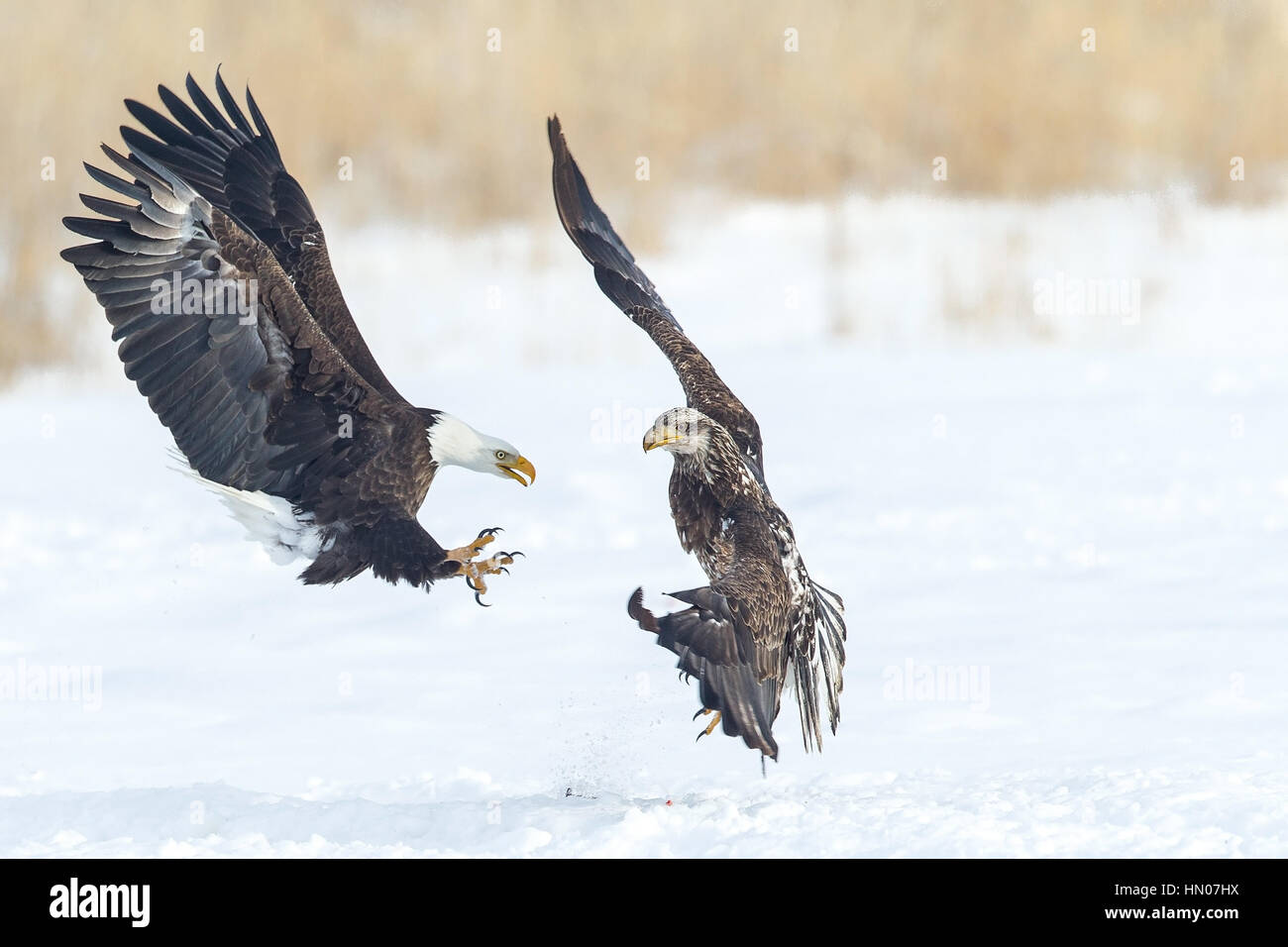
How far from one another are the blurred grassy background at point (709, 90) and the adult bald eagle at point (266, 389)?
8350 millimetres

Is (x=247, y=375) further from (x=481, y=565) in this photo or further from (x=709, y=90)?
(x=709, y=90)

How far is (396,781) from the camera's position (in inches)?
254

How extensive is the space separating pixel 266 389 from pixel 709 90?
1058cm

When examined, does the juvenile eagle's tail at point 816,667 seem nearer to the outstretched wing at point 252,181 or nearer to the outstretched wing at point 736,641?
the outstretched wing at point 736,641

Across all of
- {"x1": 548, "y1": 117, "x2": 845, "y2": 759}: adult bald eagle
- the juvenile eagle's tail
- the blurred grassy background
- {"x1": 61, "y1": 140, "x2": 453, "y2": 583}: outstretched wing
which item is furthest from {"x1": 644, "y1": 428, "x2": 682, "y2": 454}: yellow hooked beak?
the blurred grassy background

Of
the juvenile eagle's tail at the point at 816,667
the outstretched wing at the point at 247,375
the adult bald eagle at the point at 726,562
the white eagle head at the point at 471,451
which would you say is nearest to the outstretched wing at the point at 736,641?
the adult bald eagle at the point at 726,562

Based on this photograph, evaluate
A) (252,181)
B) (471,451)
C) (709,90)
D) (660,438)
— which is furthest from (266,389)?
(709,90)

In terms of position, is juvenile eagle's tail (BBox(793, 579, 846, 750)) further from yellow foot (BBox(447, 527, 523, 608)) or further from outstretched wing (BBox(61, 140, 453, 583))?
outstretched wing (BBox(61, 140, 453, 583))

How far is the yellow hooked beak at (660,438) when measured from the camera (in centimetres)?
587

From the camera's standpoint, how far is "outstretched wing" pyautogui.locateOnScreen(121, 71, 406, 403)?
6.57 meters

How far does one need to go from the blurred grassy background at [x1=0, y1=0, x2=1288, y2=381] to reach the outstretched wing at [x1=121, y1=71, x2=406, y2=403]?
24.7ft

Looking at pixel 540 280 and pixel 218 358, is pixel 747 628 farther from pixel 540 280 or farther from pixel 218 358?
pixel 540 280

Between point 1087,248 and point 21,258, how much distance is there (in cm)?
901

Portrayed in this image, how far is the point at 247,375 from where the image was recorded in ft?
19.6
